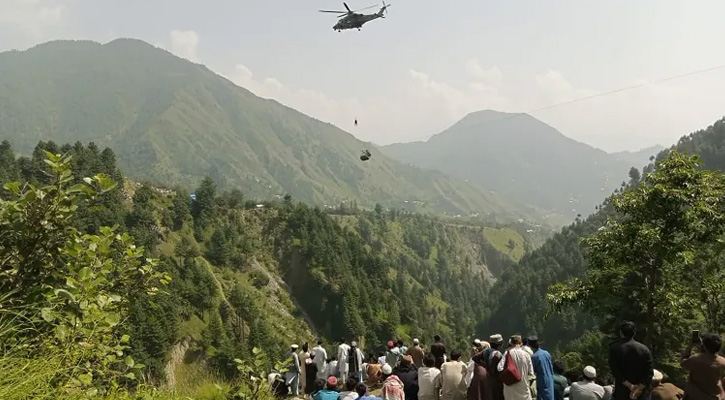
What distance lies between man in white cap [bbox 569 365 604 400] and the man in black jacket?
1.84 meters

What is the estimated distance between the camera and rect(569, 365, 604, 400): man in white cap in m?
8.84

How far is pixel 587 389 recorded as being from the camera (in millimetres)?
8898

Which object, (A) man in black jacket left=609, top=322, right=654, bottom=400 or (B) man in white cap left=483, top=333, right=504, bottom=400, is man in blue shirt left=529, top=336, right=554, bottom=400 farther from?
(A) man in black jacket left=609, top=322, right=654, bottom=400

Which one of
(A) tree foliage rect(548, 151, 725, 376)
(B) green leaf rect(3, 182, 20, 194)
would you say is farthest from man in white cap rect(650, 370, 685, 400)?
(B) green leaf rect(3, 182, 20, 194)

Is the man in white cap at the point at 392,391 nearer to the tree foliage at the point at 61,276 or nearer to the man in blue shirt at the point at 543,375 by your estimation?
the man in blue shirt at the point at 543,375

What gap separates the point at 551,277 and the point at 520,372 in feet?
523

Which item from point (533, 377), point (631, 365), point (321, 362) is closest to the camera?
point (631, 365)

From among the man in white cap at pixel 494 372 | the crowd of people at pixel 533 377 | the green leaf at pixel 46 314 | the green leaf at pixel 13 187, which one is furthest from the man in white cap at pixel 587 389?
the green leaf at pixel 13 187

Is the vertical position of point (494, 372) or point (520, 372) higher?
point (520, 372)

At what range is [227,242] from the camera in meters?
123

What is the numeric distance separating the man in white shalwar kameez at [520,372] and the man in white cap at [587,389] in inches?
42.1

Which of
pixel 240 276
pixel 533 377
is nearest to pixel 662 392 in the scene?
pixel 533 377

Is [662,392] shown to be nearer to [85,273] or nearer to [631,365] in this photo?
[631,365]

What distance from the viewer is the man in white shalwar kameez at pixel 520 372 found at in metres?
8.59
